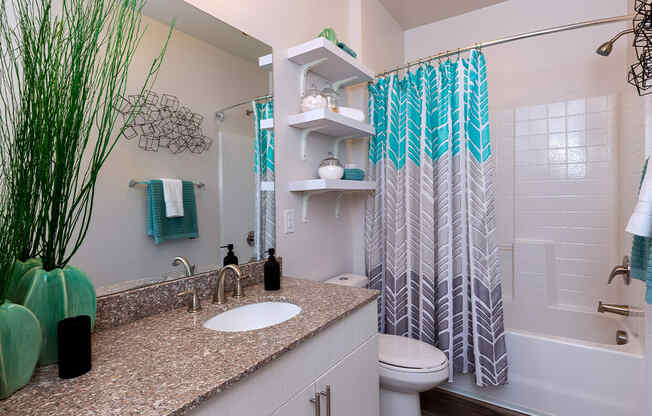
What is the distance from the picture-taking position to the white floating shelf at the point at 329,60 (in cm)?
159

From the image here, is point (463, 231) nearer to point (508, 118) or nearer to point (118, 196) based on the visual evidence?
point (508, 118)

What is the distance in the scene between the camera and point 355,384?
1167mm

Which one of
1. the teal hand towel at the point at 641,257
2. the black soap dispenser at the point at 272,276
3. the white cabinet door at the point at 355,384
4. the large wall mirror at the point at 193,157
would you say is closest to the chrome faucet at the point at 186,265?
the large wall mirror at the point at 193,157

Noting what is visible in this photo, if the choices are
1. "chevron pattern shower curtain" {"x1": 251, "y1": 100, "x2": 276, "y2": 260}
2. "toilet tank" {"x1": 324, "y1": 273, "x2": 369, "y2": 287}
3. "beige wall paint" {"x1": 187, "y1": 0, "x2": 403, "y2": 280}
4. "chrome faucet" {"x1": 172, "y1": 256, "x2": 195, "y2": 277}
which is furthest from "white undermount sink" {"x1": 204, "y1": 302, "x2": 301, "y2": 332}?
"toilet tank" {"x1": 324, "y1": 273, "x2": 369, "y2": 287}

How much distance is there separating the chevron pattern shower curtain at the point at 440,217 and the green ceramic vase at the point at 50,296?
1.65 metres

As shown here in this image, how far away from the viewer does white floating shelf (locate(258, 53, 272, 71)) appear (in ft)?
4.98

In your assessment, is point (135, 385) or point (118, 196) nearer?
point (135, 385)

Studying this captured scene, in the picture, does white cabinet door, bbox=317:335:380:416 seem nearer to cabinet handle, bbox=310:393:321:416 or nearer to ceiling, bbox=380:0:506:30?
cabinet handle, bbox=310:393:321:416

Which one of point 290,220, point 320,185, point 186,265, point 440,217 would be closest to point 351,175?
point 320,185

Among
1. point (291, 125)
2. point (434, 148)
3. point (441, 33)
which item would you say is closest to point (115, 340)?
point (291, 125)

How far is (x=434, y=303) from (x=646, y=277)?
3.12 feet

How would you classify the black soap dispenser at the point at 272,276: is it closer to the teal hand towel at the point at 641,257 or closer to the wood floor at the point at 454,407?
the wood floor at the point at 454,407

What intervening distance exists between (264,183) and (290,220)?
263 millimetres

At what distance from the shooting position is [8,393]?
0.60m
